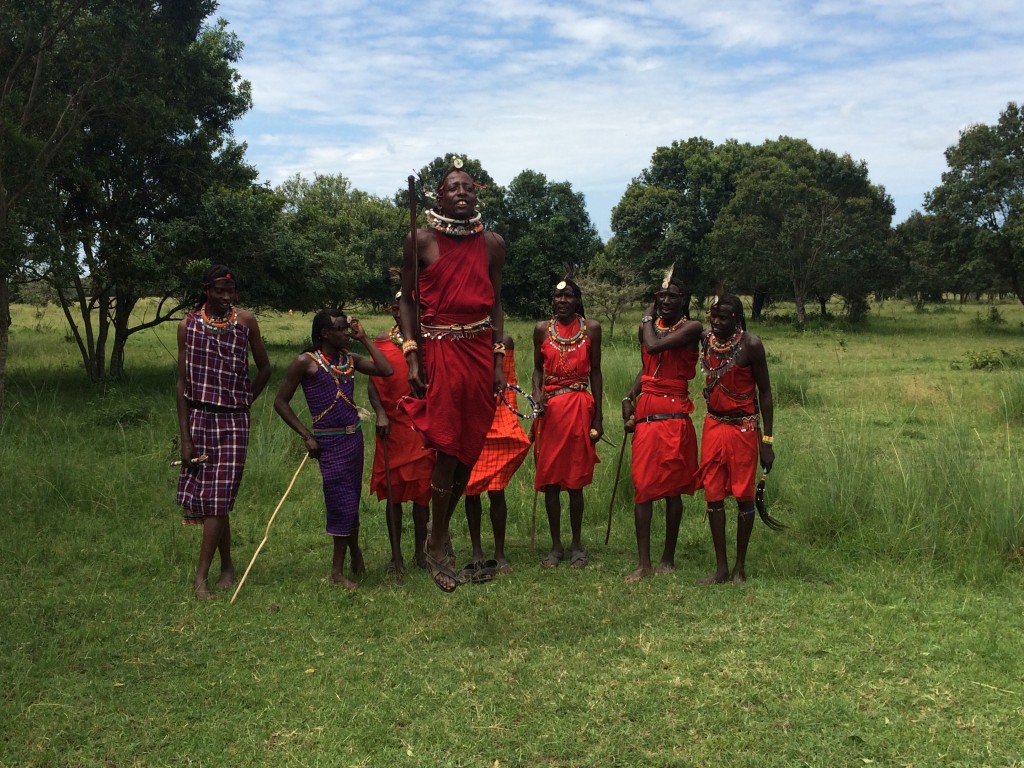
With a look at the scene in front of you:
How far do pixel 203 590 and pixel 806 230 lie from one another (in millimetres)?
29871

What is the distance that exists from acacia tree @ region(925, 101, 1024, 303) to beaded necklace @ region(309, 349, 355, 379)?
26.3 m

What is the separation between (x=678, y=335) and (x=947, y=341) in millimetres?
23546

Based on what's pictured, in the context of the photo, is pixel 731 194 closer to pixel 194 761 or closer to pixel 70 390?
pixel 70 390

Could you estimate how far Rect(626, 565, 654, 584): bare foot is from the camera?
555 centimetres

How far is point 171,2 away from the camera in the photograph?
1108cm

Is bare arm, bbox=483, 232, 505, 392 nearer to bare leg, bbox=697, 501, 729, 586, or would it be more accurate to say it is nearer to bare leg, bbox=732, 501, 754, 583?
bare leg, bbox=697, 501, 729, 586

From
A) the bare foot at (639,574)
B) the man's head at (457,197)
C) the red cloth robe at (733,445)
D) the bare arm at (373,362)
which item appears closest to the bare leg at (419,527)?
the bare arm at (373,362)

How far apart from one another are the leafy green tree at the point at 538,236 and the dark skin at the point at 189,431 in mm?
30750

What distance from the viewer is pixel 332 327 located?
5.44 meters

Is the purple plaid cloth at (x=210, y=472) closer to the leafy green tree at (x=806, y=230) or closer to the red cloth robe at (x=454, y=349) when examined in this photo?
the red cloth robe at (x=454, y=349)

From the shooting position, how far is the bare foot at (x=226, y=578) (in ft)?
18.0

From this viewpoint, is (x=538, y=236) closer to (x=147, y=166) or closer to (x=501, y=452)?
(x=147, y=166)

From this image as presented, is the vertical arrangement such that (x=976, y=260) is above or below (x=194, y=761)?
above

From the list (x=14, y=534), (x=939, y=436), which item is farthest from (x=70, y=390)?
(x=939, y=436)
